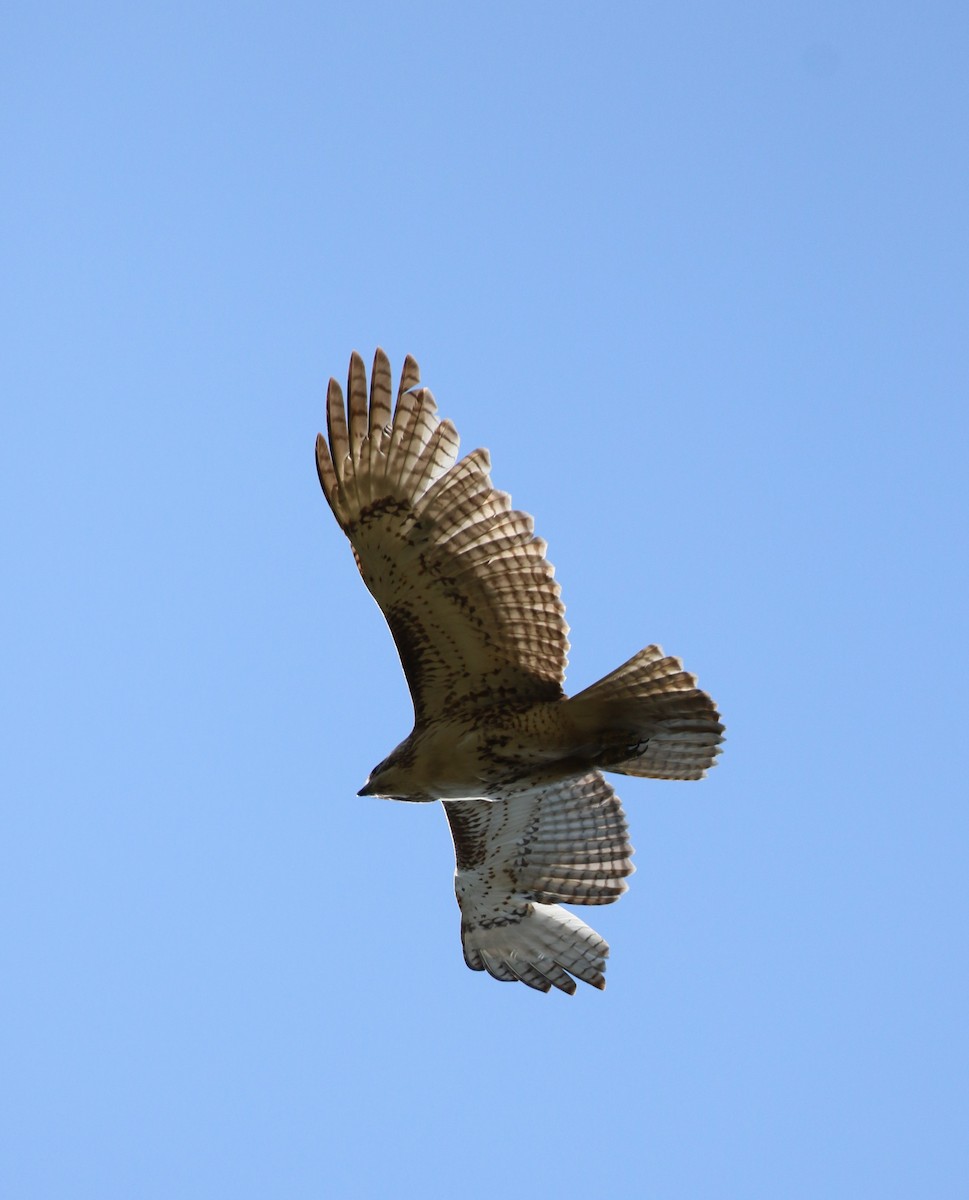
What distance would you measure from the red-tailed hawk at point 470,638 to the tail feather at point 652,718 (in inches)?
0.4

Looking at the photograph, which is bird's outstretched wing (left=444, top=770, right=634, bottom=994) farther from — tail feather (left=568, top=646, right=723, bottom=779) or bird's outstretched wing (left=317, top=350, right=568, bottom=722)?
bird's outstretched wing (left=317, top=350, right=568, bottom=722)

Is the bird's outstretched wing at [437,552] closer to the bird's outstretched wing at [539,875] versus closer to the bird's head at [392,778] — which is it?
the bird's head at [392,778]

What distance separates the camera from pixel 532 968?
400 inches

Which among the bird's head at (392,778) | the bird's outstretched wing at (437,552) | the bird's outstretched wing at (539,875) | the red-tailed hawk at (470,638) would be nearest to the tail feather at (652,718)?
the red-tailed hawk at (470,638)

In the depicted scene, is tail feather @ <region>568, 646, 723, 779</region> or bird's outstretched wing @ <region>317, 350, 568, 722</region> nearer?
bird's outstretched wing @ <region>317, 350, 568, 722</region>

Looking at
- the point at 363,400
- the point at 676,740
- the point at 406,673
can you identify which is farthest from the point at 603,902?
the point at 363,400

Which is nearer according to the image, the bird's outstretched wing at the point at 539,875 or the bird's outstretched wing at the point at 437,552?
the bird's outstretched wing at the point at 437,552

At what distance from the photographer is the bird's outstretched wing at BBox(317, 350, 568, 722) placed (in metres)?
7.62

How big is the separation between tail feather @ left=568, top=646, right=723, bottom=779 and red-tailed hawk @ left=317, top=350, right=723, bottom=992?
1 centimetres

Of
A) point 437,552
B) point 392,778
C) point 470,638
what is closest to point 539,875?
point 392,778

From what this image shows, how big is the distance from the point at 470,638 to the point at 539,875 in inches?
104

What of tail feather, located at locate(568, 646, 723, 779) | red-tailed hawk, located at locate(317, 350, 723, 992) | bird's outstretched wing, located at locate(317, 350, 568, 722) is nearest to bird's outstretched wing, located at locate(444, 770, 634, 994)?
red-tailed hawk, located at locate(317, 350, 723, 992)

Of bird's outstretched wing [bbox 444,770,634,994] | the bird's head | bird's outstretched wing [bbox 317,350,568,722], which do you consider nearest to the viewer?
bird's outstretched wing [bbox 317,350,568,722]

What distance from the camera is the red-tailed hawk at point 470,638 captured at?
7.65 metres
